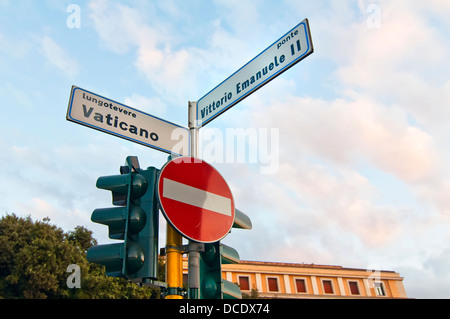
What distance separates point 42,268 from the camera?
61.0ft

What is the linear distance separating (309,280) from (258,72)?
39320 millimetres

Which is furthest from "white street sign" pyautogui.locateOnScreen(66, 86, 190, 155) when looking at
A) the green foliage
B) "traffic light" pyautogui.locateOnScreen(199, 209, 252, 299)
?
the green foliage

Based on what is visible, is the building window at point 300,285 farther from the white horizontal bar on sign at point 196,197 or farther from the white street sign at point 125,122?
the white horizontal bar on sign at point 196,197

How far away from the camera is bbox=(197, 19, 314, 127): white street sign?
3369mm

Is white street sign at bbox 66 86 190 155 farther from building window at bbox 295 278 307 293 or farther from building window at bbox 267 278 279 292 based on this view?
building window at bbox 295 278 307 293

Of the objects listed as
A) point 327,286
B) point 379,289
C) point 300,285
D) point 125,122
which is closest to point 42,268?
point 125,122

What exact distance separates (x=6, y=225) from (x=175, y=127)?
2095 centimetres

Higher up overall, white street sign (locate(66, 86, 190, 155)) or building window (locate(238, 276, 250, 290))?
building window (locate(238, 276, 250, 290))

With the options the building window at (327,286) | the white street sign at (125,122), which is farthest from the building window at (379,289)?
the white street sign at (125,122)

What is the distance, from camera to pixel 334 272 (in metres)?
40.7

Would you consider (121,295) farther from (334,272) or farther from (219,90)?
(334,272)

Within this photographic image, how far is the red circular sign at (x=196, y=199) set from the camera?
2.83m

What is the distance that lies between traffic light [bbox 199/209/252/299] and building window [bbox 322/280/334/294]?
39975 mm
